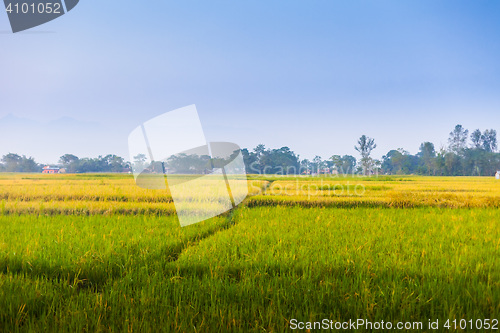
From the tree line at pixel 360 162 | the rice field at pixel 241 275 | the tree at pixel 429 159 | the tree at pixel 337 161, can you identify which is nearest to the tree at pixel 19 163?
the tree line at pixel 360 162

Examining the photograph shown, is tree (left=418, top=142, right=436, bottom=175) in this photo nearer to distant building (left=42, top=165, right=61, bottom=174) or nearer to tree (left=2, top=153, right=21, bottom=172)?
distant building (left=42, top=165, right=61, bottom=174)

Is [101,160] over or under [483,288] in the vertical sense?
over

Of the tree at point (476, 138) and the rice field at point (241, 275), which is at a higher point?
the tree at point (476, 138)

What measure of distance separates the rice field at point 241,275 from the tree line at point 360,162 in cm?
3376

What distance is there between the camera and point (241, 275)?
2500 millimetres

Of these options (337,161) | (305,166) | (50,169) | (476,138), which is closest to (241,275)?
(50,169)

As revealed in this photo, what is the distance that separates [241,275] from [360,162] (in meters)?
61.2

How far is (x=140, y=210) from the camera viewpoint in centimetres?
622

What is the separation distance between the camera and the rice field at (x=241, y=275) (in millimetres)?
1817

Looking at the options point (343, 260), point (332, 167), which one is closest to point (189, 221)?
point (343, 260)

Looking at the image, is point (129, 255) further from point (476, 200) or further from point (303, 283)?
point (476, 200)

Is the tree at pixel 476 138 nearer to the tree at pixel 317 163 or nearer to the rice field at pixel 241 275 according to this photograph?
the tree at pixel 317 163

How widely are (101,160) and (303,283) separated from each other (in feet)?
145

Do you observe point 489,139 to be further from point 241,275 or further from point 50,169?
point 50,169
